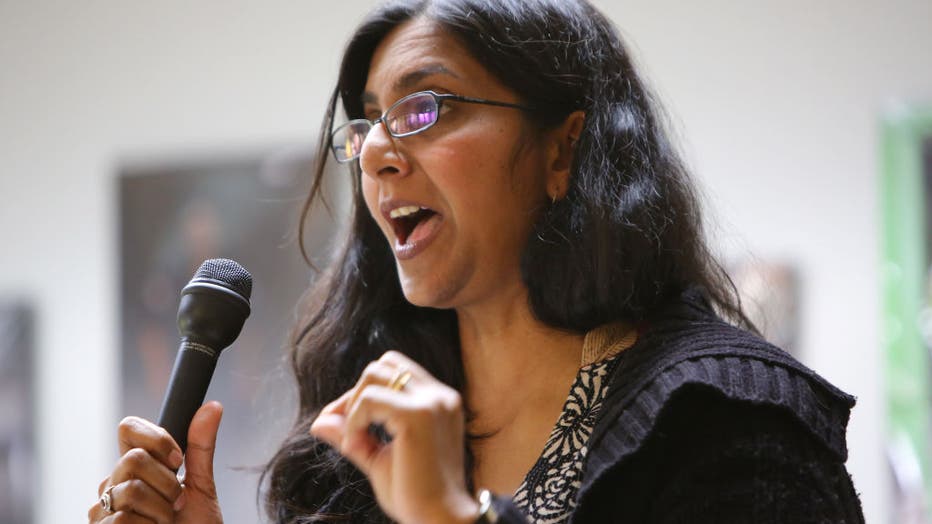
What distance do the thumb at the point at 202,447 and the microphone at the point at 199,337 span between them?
0.04ft

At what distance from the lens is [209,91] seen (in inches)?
154

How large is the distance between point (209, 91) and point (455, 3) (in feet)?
8.09

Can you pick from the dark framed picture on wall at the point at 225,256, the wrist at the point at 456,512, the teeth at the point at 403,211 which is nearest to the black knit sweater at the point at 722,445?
the wrist at the point at 456,512

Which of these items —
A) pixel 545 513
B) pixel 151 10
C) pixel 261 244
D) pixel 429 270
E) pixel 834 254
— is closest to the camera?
pixel 545 513

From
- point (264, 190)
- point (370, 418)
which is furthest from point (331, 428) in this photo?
point (264, 190)

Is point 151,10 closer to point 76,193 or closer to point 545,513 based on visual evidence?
point 76,193

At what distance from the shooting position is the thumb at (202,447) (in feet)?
4.79

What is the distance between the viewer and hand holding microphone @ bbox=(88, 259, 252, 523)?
136 cm

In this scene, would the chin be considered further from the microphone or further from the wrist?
the wrist

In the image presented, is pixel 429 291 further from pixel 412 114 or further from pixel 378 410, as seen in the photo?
pixel 378 410

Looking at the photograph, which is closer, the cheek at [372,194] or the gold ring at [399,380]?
the gold ring at [399,380]

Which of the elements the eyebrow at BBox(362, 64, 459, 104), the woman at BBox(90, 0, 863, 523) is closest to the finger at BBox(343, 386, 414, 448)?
the woman at BBox(90, 0, 863, 523)

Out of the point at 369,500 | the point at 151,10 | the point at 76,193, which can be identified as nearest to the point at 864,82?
the point at 369,500

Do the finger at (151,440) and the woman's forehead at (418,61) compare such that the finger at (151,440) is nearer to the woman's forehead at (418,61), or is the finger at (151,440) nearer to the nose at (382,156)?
the nose at (382,156)
